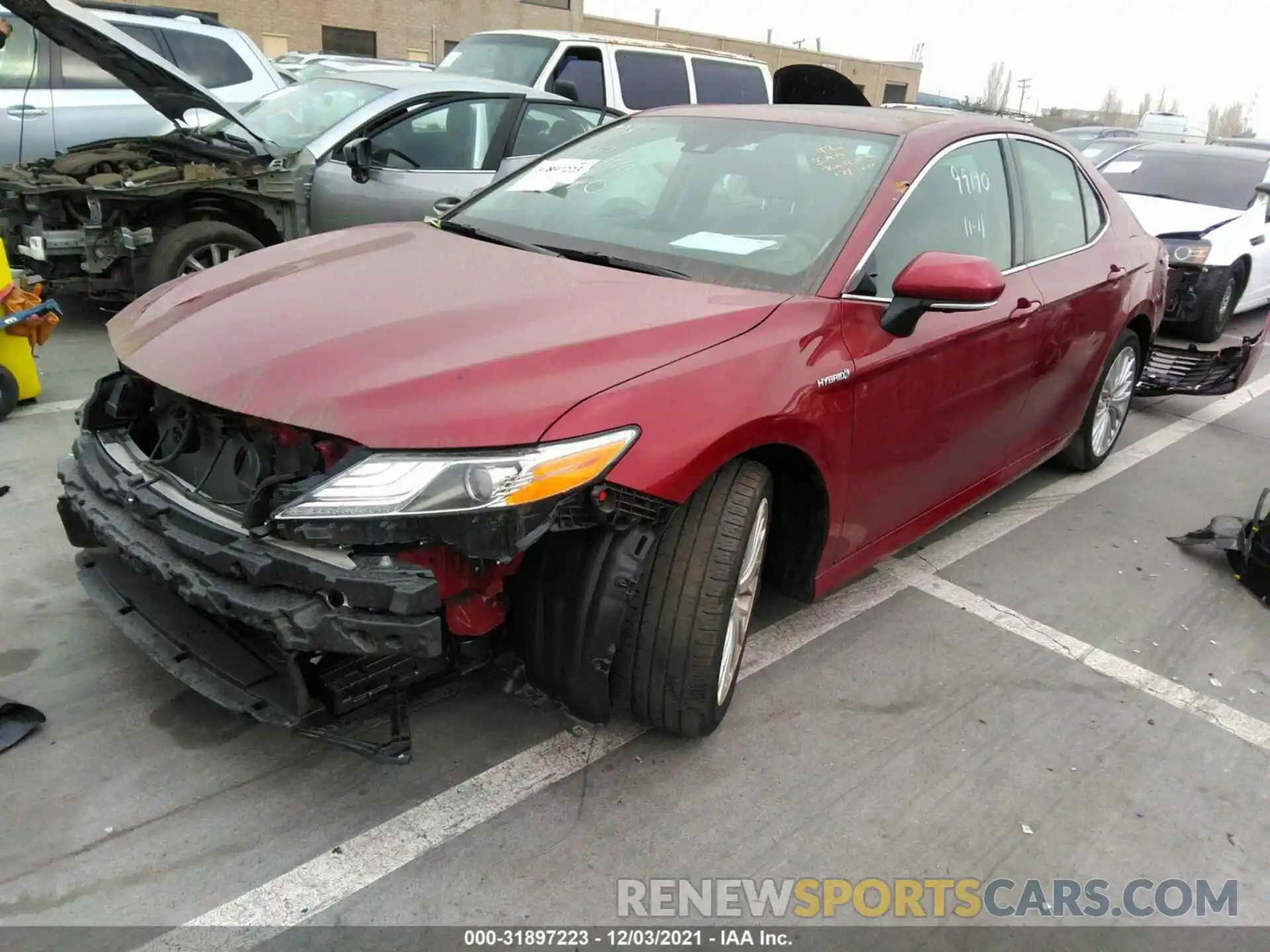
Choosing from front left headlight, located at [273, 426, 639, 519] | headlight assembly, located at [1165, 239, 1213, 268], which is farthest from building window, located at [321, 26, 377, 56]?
front left headlight, located at [273, 426, 639, 519]

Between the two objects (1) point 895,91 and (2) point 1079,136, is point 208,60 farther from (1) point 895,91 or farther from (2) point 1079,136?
(1) point 895,91

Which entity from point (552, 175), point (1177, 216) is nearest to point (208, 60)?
point (552, 175)

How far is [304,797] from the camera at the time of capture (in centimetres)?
245

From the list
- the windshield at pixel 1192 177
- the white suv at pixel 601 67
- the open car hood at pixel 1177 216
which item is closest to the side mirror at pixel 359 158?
the white suv at pixel 601 67

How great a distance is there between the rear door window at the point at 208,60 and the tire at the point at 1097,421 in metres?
7.76

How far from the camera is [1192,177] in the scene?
8.96 m

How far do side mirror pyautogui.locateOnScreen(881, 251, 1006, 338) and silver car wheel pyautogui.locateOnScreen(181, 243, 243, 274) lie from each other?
469 cm

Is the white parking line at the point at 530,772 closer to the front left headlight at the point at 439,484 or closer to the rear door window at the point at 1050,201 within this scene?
the front left headlight at the point at 439,484

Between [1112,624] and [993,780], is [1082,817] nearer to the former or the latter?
[993,780]

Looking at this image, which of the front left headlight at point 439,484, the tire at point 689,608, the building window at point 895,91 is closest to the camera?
the front left headlight at point 439,484

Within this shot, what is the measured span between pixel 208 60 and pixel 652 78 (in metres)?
4.18

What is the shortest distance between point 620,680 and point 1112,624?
218 centimetres

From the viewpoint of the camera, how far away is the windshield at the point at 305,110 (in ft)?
22.0

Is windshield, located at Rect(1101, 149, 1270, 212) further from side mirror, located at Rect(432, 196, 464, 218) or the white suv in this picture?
side mirror, located at Rect(432, 196, 464, 218)
